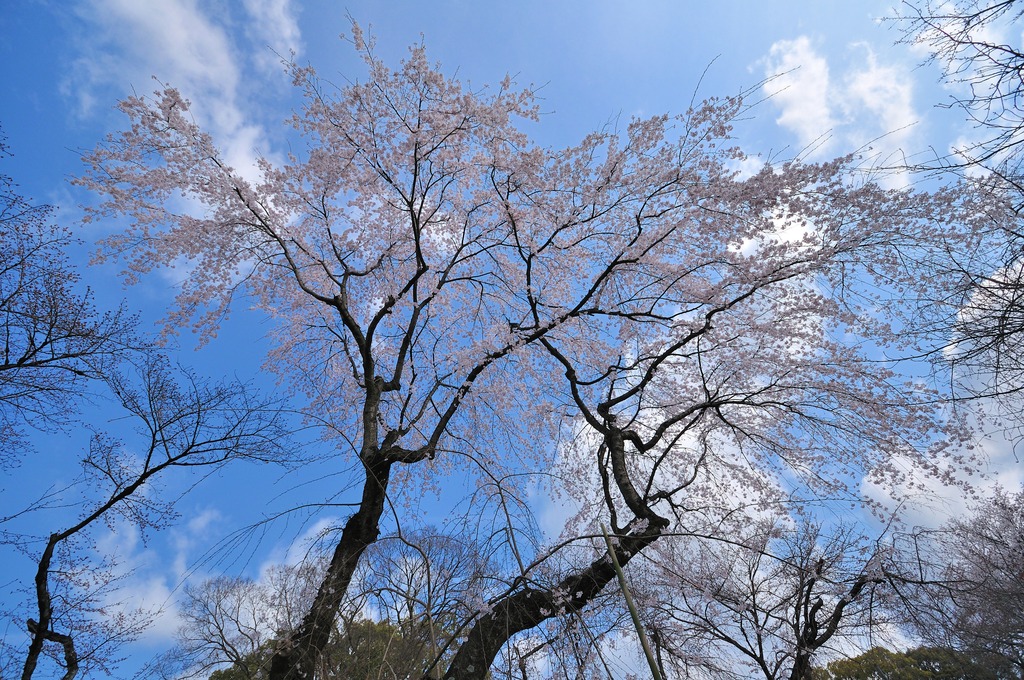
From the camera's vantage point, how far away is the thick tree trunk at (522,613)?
15.8ft

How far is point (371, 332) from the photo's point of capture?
749 centimetres

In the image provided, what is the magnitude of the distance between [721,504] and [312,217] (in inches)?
326

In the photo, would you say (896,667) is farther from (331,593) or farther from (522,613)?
(331,593)

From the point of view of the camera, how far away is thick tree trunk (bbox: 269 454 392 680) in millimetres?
3824

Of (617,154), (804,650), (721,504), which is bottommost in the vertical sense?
(804,650)

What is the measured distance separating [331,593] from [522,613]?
1.77 m

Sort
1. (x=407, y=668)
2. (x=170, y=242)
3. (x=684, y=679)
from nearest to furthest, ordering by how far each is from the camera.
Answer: (x=407, y=668) < (x=684, y=679) < (x=170, y=242)

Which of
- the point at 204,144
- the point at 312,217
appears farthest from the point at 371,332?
the point at 204,144

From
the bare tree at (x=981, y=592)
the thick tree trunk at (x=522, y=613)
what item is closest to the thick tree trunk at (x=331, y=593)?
the thick tree trunk at (x=522, y=613)

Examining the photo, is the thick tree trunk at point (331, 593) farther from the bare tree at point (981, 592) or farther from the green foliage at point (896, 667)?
the green foliage at point (896, 667)

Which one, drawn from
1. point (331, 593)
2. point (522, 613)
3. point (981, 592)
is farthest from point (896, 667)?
point (331, 593)

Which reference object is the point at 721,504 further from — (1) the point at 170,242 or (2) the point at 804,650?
(1) the point at 170,242

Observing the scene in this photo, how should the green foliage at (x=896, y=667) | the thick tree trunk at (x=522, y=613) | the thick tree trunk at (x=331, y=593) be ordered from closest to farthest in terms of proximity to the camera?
the thick tree trunk at (x=331, y=593), the thick tree trunk at (x=522, y=613), the green foliage at (x=896, y=667)

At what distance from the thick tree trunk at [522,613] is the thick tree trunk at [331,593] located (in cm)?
133
